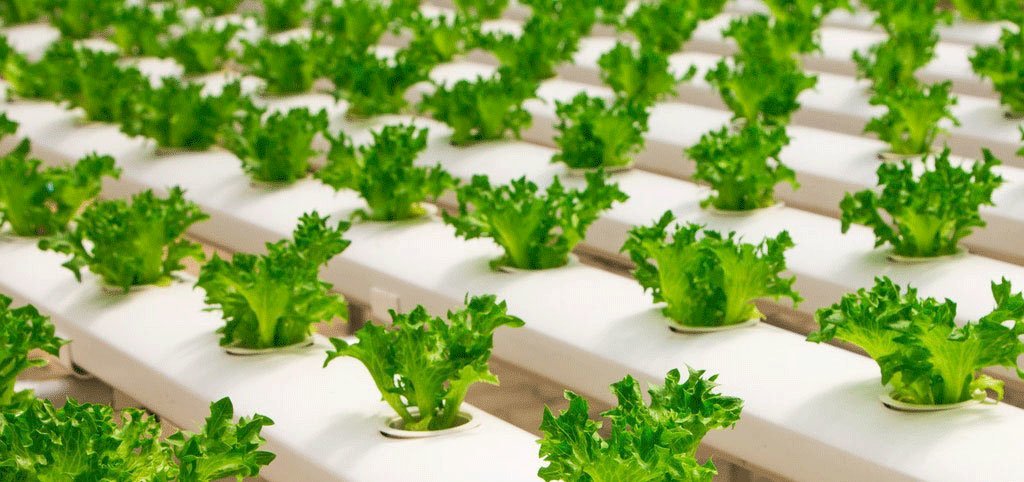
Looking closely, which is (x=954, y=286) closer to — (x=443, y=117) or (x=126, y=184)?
(x=443, y=117)

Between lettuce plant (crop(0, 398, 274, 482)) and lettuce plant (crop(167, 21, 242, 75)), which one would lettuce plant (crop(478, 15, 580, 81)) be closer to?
lettuce plant (crop(167, 21, 242, 75))

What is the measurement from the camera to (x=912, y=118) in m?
6.84

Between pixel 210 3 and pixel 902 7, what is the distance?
599cm

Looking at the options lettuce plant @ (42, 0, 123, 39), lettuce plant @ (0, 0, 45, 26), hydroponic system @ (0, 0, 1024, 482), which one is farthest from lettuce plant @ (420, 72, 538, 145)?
lettuce plant @ (0, 0, 45, 26)

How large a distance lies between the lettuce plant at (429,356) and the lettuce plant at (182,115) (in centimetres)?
399

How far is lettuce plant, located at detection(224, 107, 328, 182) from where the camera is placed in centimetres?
734

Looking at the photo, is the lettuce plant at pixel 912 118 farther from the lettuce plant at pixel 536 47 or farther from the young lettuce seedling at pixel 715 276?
the lettuce plant at pixel 536 47

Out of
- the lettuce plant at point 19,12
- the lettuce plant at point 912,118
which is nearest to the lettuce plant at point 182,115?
the lettuce plant at point 912,118

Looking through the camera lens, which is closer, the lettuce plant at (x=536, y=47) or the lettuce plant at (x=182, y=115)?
the lettuce plant at (x=182, y=115)

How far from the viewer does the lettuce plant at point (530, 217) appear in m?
5.66

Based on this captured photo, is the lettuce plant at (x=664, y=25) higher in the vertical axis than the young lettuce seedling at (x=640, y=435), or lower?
lower

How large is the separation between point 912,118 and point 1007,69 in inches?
39.4

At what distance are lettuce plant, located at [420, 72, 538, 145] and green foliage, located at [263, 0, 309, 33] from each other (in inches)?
145

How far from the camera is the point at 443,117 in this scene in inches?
313
